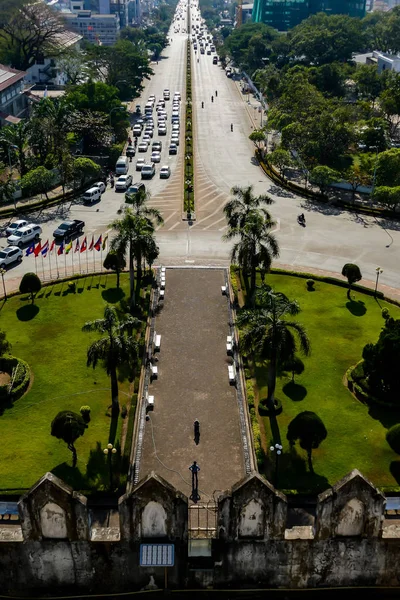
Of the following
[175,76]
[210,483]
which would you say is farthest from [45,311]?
[175,76]

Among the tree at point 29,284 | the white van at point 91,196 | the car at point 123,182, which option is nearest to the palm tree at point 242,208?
the tree at point 29,284

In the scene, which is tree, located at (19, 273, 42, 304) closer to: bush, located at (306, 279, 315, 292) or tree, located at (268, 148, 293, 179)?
bush, located at (306, 279, 315, 292)

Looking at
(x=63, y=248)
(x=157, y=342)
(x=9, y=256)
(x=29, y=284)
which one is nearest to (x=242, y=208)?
(x=157, y=342)

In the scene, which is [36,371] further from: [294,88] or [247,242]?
[294,88]

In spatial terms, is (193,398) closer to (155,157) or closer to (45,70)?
(155,157)

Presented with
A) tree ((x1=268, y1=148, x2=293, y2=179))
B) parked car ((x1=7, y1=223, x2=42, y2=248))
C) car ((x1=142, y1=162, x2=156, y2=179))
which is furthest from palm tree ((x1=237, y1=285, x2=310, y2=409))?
car ((x1=142, y1=162, x2=156, y2=179))

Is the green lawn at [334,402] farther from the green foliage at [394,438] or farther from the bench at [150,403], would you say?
the bench at [150,403]

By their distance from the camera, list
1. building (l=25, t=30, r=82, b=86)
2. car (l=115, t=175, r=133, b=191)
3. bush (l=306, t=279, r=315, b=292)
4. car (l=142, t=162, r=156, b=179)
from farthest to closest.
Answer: building (l=25, t=30, r=82, b=86)
car (l=142, t=162, r=156, b=179)
car (l=115, t=175, r=133, b=191)
bush (l=306, t=279, r=315, b=292)
